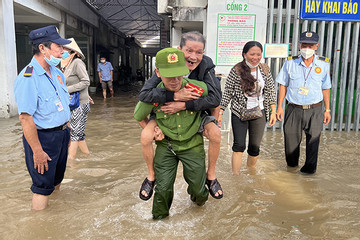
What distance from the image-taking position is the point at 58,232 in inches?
110

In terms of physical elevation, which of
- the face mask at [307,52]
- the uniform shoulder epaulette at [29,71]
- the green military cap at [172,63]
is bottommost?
the uniform shoulder epaulette at [29,71]

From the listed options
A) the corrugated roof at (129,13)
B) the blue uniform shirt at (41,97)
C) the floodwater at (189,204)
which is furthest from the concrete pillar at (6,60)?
the corrugated roof at (129,13)

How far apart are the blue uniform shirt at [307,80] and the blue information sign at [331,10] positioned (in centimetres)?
292

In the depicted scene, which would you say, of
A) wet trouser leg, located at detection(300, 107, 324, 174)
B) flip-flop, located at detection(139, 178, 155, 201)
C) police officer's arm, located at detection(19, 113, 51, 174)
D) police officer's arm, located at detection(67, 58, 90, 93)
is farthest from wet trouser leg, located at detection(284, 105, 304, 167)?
police officer's arm, located at detection(19, 113, 51, 174)

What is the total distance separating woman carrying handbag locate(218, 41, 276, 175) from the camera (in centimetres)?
382

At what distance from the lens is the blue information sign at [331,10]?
658 centimetres

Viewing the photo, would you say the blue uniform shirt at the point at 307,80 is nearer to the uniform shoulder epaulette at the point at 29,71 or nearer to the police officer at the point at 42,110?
the police officer at the point at 42,110

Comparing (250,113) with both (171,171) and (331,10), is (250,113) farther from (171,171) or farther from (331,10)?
(331,10)

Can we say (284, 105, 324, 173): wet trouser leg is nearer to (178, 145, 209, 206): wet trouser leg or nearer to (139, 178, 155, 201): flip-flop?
(178, 145, 209, 206): wet trouser leg

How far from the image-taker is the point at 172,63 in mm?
2471

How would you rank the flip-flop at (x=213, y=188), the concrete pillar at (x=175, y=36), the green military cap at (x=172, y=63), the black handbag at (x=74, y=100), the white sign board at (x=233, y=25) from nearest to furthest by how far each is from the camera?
the green military cap at (x=172, y=63) → the flip-flop at (x=213, y=188) → the black handbag at (x=74, y=100) → the white sign board at (x=233, y=25) → the concrete pillar at (x=175, y=36)

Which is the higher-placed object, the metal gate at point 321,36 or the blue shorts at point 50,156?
the metal gate at point 321,36

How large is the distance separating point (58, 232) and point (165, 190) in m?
0.99

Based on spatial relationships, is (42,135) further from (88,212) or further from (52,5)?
(52,5)
